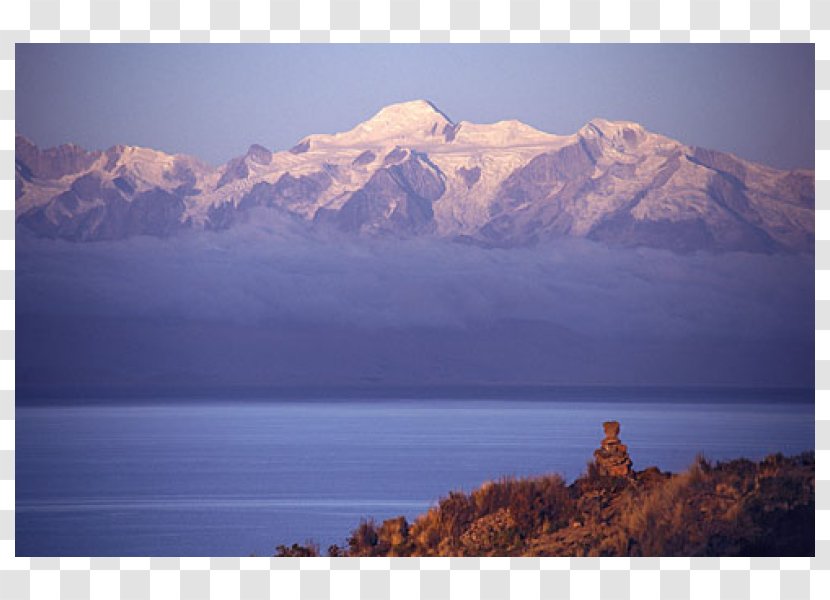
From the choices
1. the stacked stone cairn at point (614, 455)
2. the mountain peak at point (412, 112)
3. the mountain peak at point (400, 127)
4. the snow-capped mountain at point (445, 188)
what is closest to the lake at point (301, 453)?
the stacked stone cairn at point (614, 455)

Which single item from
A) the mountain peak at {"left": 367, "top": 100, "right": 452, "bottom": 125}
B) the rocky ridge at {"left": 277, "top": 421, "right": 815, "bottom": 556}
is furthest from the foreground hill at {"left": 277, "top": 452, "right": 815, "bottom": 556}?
the mountain peak at {"left": 367, "top": 100, "right": 452, "bottom": 125}

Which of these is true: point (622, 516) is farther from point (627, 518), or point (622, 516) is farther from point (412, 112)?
point (412, 112)

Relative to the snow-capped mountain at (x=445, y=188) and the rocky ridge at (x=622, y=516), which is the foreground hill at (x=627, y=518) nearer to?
the rocky ridge at (x=622, y=516)

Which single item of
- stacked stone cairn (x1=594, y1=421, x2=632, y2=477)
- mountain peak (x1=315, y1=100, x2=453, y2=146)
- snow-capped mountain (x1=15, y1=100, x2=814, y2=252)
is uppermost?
mountain peak (x1=315, y1=100, x2=453, y2=146)

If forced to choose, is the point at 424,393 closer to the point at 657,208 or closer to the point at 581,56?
the point at 657,208

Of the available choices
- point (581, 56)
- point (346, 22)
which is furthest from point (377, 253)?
point (346, 22)

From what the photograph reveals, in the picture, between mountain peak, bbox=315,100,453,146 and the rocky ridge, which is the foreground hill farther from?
mountain peak, bbox=315,100,453,146
